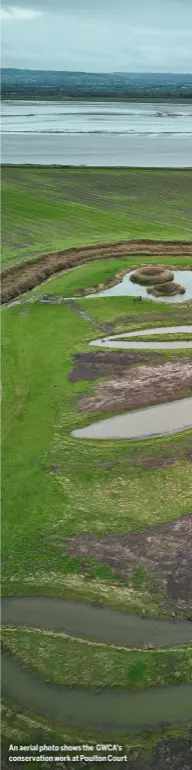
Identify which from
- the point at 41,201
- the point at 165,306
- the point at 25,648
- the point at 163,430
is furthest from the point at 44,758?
the point at 41,201

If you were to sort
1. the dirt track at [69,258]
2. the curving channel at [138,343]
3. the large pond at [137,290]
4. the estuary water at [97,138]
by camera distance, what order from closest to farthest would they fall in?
1. the curving channel at [138,343]
2. the large pond at [137,290]
3. the dirt track at [69,258]
4. the estuary water at [97,138]

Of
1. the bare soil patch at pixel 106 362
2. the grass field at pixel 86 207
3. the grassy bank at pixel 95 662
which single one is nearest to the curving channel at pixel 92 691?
the grassy bank at pixel 95 662

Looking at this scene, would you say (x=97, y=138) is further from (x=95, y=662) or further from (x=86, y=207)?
(x=95, y=662)

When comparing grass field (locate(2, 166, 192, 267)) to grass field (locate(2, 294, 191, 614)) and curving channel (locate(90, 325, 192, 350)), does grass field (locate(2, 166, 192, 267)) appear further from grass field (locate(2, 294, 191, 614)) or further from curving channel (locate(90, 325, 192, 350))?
grass field (locate(2, 294, 191, 614))

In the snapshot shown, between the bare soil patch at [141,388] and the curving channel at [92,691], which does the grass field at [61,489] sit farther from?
the bare soil patch at [141,388]

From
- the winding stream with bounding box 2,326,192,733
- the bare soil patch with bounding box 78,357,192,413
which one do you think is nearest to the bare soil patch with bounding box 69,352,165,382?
the bare soil patch with bounding box 78,357,192,413

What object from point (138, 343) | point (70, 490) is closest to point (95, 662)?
point (70, 490)
